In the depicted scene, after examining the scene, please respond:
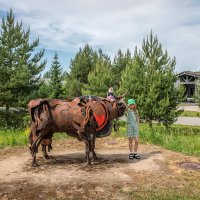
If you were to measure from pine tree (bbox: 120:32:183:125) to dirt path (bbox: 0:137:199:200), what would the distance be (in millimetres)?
9938

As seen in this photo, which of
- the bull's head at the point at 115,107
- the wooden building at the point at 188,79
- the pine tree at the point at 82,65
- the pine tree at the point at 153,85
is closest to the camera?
the bull's head at the point at 115,107

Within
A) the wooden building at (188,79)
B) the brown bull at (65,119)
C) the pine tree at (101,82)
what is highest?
the wooden building at (188,79)

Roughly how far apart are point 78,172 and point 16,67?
16728 mm

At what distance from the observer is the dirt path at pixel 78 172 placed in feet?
20.3

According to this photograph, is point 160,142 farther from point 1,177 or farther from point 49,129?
point 1,177

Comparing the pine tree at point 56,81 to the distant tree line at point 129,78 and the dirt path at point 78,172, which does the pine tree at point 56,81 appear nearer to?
the distant tree line at point 129,78

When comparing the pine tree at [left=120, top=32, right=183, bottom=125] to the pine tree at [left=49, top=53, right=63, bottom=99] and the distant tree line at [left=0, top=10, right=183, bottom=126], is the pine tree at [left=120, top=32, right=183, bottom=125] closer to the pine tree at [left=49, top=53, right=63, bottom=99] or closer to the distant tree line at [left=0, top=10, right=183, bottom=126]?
the distant tree line at [left=0, top=10, right=183, bottom=126]

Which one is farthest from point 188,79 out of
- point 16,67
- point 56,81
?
point 16,67

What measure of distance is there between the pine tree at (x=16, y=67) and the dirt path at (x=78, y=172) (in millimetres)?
11846

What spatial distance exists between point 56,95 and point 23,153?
71.4 ft

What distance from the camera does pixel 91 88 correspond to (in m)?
26.6

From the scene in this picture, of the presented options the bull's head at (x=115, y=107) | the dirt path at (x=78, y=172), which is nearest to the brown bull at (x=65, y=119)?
the bull's head at (x=115, y=107)

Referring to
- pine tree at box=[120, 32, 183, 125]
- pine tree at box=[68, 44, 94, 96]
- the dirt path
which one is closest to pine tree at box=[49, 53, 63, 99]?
pine tree at box=[68, 44, 94, 96]

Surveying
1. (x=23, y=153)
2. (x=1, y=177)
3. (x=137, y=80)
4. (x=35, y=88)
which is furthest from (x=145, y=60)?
(x=1, y=177)
